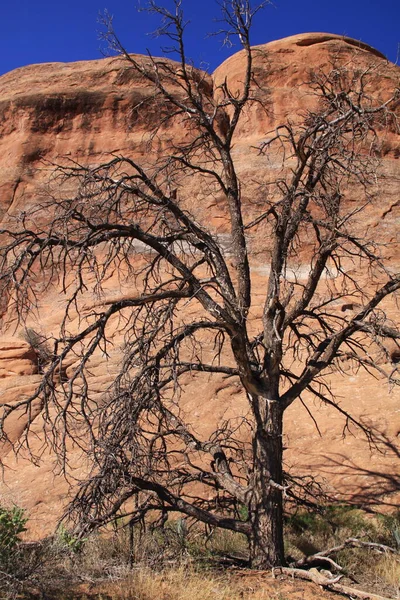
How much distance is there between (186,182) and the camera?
2214cm

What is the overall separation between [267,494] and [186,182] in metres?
17.4

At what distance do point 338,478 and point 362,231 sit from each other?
37.7ft

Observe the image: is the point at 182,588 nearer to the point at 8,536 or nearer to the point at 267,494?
the point at 267,494

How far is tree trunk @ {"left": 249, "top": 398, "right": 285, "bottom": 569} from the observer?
600 centimetres

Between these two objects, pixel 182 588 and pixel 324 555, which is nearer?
pixel 182 588

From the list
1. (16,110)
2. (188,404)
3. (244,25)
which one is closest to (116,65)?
(16,110)

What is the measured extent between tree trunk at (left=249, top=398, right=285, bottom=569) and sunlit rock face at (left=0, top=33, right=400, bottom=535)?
3379 millimetres

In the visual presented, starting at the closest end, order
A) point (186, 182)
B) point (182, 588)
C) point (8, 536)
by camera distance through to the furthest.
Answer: point (182, 588), point (8, 536), point (186, 182)

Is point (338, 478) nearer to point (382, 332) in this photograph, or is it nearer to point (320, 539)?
point (320, 539)

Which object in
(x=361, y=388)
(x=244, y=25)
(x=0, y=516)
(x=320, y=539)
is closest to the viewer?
(x=0, y=516)

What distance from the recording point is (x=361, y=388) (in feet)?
39.9

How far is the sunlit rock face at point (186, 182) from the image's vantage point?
10.6 metres

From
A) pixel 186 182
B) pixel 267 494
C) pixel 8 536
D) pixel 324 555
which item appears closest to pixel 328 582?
pixel 324 555

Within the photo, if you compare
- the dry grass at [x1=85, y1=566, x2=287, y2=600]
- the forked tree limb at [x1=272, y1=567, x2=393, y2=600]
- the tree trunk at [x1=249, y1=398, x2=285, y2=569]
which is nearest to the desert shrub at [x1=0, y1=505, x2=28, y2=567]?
the dry grass at [x1=85, y1=566, x2=287, y2=600]
